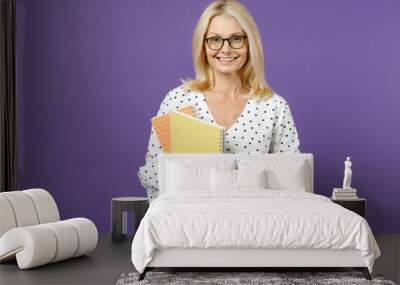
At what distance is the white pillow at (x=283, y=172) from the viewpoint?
610 cm

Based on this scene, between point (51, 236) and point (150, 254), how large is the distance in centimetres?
93

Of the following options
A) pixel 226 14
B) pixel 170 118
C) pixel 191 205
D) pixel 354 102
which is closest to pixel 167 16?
pixel 226 14

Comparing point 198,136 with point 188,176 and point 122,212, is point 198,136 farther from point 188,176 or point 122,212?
point 122,212

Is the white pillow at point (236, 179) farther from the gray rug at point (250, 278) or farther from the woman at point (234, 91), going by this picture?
the gray rug at point (250, 278)

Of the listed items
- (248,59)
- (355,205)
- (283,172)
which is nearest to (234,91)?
(248,59)

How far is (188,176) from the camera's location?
607cm

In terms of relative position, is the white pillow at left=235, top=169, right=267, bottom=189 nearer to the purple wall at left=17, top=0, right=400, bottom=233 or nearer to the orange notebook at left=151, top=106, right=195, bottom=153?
the orange notebook at left=151, top=106, right=195, bottom=153

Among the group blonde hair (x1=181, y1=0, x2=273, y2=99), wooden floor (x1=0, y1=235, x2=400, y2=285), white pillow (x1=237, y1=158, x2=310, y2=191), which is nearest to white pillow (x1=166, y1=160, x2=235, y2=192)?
white pillow (x1=237, y1=158, x2=310, y2=191)

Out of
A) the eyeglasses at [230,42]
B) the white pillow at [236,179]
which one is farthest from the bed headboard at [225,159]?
the eyeglasses at [230,42]

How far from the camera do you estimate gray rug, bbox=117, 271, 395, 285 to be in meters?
4.66

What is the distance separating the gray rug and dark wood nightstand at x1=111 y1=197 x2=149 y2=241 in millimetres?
1585

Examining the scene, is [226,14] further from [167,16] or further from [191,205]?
[191,205]

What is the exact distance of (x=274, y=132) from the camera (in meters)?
6.86

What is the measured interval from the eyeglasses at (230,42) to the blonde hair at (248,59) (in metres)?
0.08
